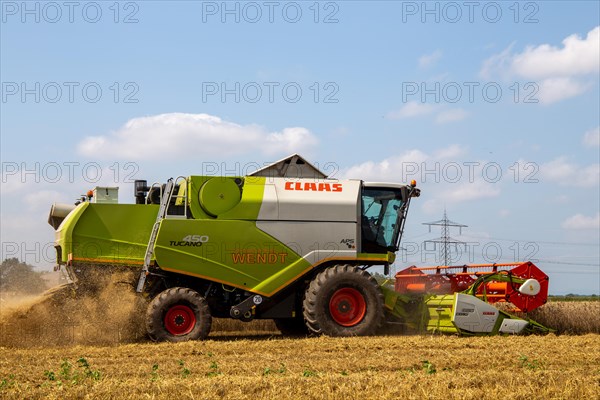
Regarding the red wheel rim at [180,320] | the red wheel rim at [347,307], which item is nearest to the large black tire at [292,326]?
the red wheel rim at [347,307]

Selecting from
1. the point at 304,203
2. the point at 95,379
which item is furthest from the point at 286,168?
the point at 95,379

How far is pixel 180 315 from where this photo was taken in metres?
12.8

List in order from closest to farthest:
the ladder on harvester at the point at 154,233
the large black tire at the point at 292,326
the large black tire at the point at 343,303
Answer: the ladder on harvester at the point at 154,233
the large black tire at the point at 343,303
the large black tire at the point at 292,326

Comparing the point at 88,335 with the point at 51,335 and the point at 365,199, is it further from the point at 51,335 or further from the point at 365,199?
the point at 365,199

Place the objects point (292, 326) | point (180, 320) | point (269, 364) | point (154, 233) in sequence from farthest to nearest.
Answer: point (292, 326), point (154, 233), point (180, 320), point (269, 364)

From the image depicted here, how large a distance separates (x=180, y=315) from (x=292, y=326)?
2826 millimetres

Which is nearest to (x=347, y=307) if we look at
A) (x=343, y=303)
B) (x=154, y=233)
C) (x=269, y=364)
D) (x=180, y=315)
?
(x=343, y=303)

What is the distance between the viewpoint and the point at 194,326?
12719mm

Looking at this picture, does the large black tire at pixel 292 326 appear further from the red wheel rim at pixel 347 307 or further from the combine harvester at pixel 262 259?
the red wheel rim at pixel 347 307

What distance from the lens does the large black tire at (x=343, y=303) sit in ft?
43.5

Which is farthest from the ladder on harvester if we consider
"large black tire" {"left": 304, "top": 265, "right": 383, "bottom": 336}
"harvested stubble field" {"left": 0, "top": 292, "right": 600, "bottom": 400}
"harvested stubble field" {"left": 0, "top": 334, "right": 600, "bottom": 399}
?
"large black tire" {"left": 304, "top": 265, "right": 383, "bottom": 336}

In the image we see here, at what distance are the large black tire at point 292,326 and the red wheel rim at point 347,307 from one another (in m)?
1.22

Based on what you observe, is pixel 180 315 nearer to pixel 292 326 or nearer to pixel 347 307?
pixel 292 326

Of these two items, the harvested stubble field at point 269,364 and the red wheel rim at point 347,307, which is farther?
the red wheel rim at point 347,307
